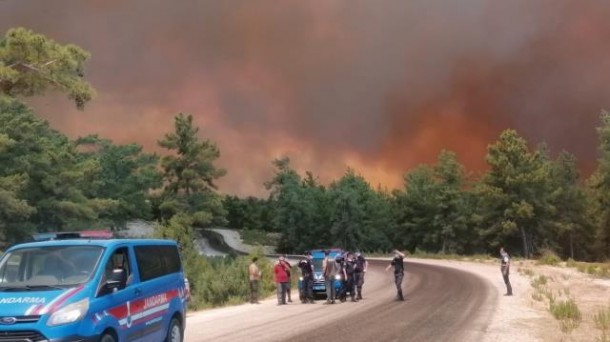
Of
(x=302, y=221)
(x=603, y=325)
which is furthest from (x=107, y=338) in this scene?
(x=302, y=221)

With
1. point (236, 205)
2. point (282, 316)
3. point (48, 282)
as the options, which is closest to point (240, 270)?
point (282, 316)

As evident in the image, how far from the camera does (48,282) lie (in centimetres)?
973

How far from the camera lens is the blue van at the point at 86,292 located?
8.90 m

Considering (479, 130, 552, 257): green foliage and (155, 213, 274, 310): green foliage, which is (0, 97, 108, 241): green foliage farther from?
(479, 130, 552, 257): green foliage

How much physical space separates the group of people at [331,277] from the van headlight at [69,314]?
1778cm

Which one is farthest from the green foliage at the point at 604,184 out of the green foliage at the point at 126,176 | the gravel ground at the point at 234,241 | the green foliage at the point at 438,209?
the green foliage at the point at 126,176

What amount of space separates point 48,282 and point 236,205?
5974 inches

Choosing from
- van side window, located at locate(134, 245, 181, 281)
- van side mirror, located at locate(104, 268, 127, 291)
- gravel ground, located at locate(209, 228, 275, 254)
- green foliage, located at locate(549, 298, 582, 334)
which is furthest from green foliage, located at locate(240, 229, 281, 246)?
van side mirror, located at locate(104, 268, 127, 291)

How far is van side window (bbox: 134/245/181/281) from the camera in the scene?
37.0 ft

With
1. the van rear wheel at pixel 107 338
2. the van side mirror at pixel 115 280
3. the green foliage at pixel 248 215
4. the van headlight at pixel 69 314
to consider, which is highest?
the green foliage at pixel 248 215

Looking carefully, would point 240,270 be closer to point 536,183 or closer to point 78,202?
point 78,202

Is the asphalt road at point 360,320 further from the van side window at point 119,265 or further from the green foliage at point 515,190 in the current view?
the green foliage at point 515,190

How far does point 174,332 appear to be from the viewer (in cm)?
1250

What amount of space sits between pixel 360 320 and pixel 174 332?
26.3ft
